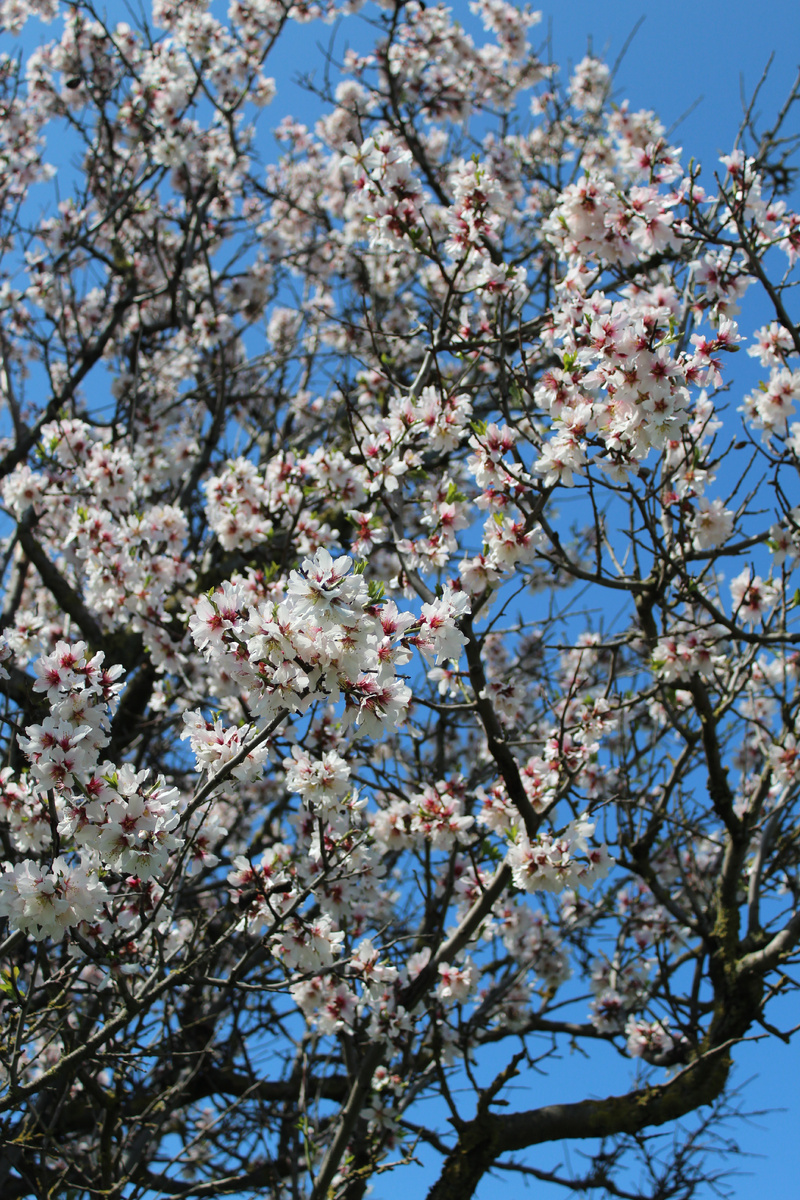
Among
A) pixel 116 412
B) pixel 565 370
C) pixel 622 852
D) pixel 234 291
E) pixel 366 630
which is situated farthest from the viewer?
pixel 234 291

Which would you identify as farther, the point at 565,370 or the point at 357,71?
the point at 357,71

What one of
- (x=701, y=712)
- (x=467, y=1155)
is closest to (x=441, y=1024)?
(x=467, y=1155)

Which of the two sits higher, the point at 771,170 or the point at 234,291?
the point at 234,291

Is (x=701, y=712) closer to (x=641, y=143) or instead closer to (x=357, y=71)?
(x=641, y=143)

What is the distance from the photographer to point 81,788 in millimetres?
2244

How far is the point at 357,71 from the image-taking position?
7113 millimetres

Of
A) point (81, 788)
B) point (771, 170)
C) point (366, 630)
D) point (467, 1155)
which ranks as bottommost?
point (467, 1155)

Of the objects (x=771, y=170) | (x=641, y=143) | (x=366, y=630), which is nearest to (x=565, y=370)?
(x=366, y=630)

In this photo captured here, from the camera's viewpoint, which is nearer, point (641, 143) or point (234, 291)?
point (641, 143)

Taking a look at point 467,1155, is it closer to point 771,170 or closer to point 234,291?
point 771,170

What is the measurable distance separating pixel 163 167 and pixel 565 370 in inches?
200

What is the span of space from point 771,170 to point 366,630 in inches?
184

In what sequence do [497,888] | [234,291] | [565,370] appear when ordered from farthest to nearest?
[234,291], [497,888], [565,370]

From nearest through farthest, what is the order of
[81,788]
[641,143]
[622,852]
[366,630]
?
[366,630] → [81,788] → [622,852] → [641,143]
